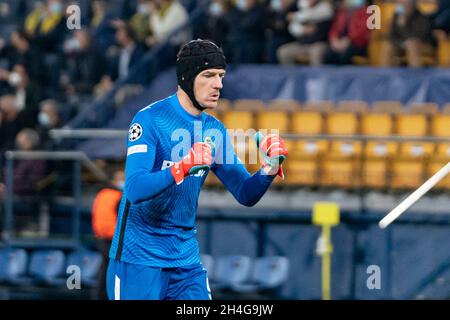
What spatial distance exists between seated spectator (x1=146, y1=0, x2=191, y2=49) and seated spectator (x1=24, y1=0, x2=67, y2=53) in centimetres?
174

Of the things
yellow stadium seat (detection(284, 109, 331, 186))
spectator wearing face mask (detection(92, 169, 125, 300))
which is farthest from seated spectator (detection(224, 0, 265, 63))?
spectator wearing face mask (detection(92, 169, 125, 300))

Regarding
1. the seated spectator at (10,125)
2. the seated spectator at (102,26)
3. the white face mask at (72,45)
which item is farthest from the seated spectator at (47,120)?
the seated spectator at (102,26)

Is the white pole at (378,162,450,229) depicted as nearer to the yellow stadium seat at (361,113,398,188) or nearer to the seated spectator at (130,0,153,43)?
the yellow stadium seat at (361,113,398,188)

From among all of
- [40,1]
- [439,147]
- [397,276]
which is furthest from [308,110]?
[40,1]

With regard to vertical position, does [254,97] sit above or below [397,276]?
above

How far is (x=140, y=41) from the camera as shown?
1812 cm

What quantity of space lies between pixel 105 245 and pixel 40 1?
10.1 meters

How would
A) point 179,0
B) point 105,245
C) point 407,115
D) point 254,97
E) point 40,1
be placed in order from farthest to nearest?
1. point 40,1
2. point 179,0
3. point 254,97
4. point 407,115
5. point 105,245

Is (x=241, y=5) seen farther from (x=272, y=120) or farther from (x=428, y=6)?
(x=428, y=6)

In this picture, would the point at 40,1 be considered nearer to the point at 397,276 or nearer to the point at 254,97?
the point at 254,97

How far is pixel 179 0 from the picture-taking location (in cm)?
1891

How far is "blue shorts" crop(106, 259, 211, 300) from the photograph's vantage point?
732cm

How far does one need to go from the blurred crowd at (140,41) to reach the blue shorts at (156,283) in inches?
316

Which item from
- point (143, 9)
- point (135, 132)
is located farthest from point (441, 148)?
point (135, 132)
